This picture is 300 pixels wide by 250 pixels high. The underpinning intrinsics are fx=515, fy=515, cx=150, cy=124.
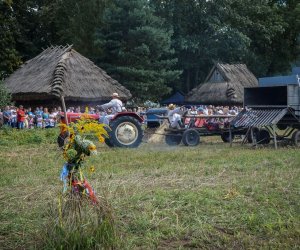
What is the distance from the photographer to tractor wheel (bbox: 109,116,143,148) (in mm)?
14273

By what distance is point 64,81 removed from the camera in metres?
27.7

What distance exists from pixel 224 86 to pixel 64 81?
638 inches

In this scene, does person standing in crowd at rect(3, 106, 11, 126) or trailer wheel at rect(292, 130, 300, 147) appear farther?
person standing in crowd at rect(3, 106, 11, 126)

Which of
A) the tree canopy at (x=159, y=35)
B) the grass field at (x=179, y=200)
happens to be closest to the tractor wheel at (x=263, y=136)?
the grass field at (x=179, y=200)

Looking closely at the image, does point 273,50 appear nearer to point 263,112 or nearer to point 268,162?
point 263,112

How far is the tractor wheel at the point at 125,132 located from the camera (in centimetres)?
1427

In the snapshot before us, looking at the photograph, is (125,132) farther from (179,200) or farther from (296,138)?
(179,200)

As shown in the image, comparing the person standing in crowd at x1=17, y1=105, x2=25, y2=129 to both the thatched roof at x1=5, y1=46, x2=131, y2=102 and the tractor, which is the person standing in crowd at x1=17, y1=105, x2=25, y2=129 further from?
the tractor

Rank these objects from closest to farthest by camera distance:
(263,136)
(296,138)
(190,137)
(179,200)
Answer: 1. (179,200)
2. (296,138)
3. (263,136)
4. (190,137)

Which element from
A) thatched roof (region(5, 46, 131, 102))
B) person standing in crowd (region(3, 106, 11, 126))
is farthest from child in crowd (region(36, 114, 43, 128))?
thatched roof (region(5, 46, 131, 102))

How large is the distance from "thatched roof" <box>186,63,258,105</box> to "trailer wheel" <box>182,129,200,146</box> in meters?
24.0

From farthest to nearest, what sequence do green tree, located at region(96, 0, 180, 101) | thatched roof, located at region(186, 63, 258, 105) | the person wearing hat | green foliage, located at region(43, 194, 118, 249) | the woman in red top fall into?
thatched roof, located at region(186, 63, 258, 105) < green tree, located at region(96, 0, 180, 101) < the woman in red top < the person wearing hat < green foliage, located at region(43, 194, 118, 249)

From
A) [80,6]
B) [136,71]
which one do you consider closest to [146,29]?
[136,71]

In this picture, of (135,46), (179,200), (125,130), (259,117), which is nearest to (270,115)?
→ (259,117)
